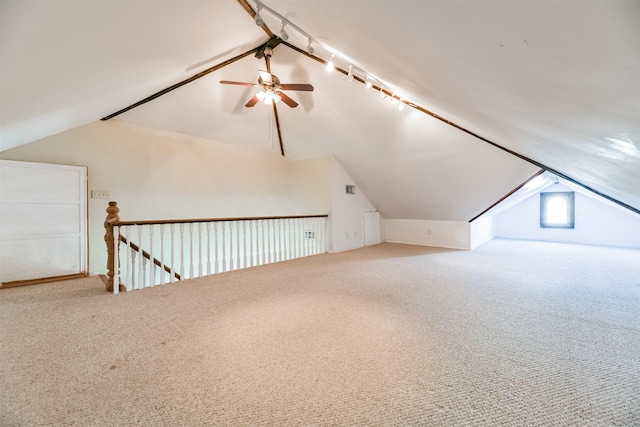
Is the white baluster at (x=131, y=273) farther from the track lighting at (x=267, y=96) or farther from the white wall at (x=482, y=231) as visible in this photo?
the white wall at (x=482, y=231)

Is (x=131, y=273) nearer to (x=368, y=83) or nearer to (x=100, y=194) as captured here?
(x=100, y=194)

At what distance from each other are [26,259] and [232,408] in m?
3.94

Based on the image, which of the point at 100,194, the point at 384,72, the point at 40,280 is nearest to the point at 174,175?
the point at 100,194

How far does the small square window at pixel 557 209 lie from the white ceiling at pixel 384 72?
3.67 meters

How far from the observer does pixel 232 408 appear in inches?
43.4

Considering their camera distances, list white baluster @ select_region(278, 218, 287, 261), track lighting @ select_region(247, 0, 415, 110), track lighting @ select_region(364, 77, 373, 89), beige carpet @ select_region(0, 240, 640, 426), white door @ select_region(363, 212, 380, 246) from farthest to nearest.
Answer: white door @ select_region(363, 212, 380, 246)
white baluster @ select_region(278, 218, 287, 261)
track lighting @ select_region(364, 77, 373, 89)
track lighting @ select_region(247, 0, 415, 110)
beige carpet @ select_region(0, 240, 640, 426)

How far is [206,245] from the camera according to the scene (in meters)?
4.41

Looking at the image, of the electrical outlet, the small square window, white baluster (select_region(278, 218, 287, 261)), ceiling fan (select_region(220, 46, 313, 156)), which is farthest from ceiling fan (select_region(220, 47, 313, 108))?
the small square window

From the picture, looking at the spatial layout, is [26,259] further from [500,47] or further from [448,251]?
[448,251]

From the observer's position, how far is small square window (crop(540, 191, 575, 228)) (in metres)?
6.16

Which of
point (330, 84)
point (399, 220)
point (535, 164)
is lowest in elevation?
point (399, 220)

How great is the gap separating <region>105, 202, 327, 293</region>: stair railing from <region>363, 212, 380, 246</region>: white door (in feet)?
4.62

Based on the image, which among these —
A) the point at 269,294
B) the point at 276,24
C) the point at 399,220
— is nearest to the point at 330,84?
the point at 276,24

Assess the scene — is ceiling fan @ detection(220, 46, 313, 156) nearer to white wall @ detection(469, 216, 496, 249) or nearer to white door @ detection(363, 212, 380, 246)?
white door @ detection(363, 212, 380, 246)
